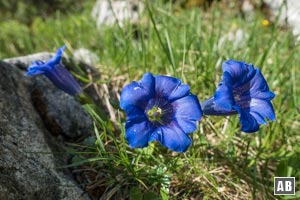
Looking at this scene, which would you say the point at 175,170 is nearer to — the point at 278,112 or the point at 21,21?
the point at 278,112

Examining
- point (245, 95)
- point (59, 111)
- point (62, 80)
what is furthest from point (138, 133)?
point (59, 111)

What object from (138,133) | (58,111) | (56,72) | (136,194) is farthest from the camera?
(58,111)

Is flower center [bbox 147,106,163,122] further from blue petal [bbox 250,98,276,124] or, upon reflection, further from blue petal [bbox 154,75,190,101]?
blue petal [bbox 250,98,276,124]

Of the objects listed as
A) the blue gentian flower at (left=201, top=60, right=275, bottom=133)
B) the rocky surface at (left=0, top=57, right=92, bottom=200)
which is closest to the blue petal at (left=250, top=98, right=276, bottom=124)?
the blue gentian flower at (left=201, top=60, right=275, bottom=133)

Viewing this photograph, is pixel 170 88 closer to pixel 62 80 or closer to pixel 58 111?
pixel 62 80

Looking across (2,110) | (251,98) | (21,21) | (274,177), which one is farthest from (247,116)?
(21,21)
